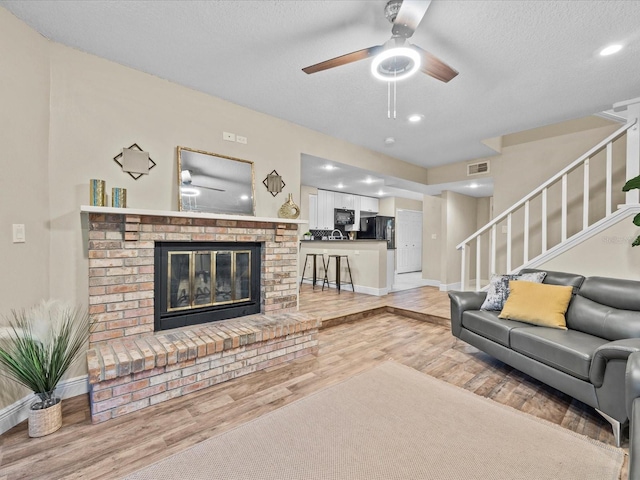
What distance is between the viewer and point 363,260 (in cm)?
587

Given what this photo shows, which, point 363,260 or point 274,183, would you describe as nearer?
point 274,183

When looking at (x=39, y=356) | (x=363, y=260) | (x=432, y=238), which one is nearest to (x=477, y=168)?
(x=432, y=238)

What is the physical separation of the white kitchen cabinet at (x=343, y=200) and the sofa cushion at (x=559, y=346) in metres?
5.60

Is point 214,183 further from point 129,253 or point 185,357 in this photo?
point 185,357

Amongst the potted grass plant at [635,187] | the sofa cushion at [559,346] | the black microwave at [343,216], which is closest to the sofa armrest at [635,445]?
the sofa cushion at [559,346]

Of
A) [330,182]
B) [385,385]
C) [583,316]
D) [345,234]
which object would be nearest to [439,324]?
[583,316]

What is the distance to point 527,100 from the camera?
3105 mm

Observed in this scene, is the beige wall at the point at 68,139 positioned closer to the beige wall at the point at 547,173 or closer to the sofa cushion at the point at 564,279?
the sofa cushion at the point at 564,279

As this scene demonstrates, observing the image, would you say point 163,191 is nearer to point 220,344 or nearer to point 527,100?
point 220,344

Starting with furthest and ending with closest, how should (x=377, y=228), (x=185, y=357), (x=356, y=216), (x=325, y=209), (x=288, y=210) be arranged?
(x=356, y=216) → (x=377, y=228) → (x=325, y=209) → (x=288, y=210) → (x=185, y=357)

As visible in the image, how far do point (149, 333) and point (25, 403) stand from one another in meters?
0.81

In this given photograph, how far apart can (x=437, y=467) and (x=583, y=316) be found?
193cm

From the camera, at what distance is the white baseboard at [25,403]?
184 centimetres

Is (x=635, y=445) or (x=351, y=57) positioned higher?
(x=351, y=57)
